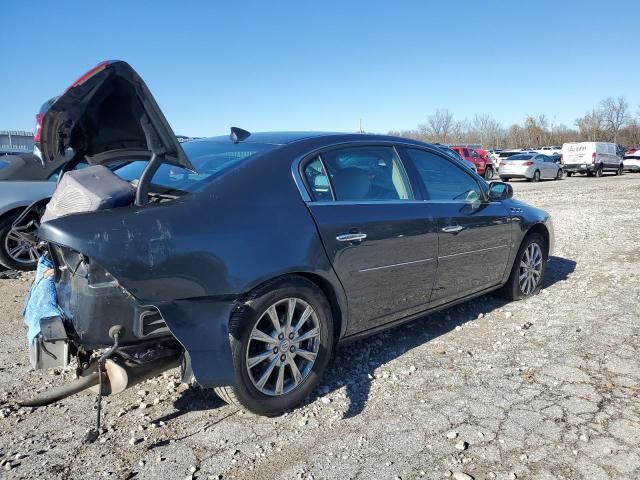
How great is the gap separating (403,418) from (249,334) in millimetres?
1028

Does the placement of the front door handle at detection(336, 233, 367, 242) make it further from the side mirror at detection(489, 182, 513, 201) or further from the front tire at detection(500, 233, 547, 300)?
the front tire at detection(500, 233, 547, 300)

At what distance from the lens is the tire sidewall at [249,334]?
9.16ft

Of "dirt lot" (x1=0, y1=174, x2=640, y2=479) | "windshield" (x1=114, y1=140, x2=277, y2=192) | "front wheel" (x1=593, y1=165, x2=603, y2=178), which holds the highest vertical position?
"windshield" (x1=114, y1=140, x2=277, y2=192)

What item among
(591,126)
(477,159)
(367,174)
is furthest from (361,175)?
(591,126)

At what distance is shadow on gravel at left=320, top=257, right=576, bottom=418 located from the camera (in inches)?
133

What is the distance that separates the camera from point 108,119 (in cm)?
293

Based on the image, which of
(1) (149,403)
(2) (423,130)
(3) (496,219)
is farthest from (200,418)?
(2) (423,130)

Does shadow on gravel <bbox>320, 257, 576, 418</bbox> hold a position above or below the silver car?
below

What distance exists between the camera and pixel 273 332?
117 inches

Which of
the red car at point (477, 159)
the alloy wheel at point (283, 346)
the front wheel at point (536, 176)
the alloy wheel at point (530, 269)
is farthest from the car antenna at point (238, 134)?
the red car at point (477, 159)

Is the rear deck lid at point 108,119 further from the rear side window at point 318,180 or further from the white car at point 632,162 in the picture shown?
the white car at point 632,162

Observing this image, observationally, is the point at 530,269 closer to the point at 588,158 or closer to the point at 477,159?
the point at 477,159

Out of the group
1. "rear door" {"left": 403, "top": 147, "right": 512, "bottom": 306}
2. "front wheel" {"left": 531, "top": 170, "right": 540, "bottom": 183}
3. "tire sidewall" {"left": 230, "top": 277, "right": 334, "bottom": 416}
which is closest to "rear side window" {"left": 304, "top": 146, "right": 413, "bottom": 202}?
"rear door" {"left": 403, "top": 147, "right": 512, "bottom": 306}

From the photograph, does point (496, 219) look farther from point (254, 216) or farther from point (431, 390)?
point (254, 216)
